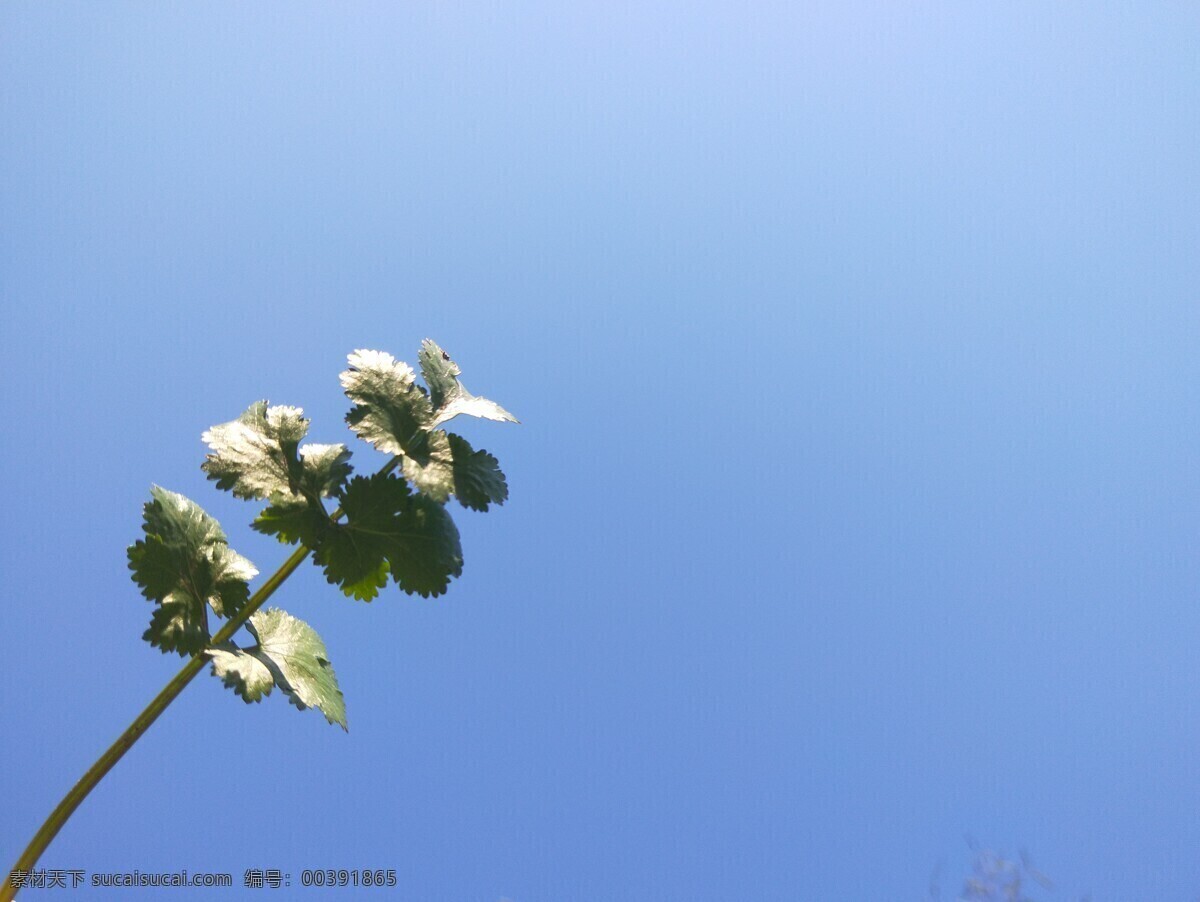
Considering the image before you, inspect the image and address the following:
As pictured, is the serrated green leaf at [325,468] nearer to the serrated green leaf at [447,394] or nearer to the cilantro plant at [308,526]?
the cilantro plant at [308,526]

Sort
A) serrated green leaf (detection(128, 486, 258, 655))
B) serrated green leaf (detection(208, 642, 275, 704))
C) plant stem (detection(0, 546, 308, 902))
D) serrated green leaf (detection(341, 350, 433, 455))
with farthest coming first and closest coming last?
serrated green leaf (detection(341, 350, 433, 455)), serrated green leaf (detection(128, 486, 258, 655)), serrated green leaf (detection(208, 642, 275, 704)), plant stem (detection(0, 546, 308, 902))

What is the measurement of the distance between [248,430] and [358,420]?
0.14 meters

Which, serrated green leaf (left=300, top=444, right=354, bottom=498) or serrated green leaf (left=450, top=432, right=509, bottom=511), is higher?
serrated green leaf (left=450, top=432, right=509, bottom=511)

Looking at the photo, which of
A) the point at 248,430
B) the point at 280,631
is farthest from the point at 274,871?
the point at 248,430

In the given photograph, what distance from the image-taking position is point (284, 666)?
3.16 ft

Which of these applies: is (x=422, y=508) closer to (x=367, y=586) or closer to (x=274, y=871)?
(x=367, y=586)

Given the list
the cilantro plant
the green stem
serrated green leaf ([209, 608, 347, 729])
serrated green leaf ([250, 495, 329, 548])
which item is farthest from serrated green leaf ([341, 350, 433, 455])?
the green stem

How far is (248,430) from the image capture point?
42.6 inches

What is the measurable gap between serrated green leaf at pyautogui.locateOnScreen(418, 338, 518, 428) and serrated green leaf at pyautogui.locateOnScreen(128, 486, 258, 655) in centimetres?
27

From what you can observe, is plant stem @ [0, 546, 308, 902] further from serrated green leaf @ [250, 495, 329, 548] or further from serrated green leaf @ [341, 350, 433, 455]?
serrated green leaf @ [341, 350, 433, 455]

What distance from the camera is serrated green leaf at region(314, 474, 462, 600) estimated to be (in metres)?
0.94

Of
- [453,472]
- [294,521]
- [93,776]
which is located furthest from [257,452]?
[93,776]

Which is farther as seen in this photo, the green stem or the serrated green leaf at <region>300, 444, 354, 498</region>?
the serrated green leaf at <region>300, 444, 354, 498</region>

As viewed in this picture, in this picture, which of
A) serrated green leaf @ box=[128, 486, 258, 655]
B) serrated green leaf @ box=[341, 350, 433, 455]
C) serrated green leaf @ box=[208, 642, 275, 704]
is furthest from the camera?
serrated green leaf @ box=[341, 350, 433, 455]
